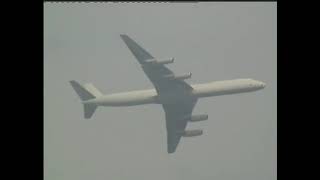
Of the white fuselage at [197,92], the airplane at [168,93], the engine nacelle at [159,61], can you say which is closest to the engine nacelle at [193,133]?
the airplane at [168,93]

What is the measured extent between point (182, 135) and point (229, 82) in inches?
219

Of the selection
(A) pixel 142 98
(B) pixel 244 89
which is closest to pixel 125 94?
(A) pixel 142 98

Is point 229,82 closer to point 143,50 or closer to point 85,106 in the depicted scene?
point 143,50

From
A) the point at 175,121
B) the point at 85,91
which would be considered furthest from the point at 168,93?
the point at 85,91

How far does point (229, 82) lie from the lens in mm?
42844

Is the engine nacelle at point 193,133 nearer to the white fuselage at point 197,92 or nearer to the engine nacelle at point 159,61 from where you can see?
the white fuselage at point 197,92

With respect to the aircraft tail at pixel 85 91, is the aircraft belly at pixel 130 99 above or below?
below

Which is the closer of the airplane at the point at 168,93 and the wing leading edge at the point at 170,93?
the wing leading edge at the point at 170,93

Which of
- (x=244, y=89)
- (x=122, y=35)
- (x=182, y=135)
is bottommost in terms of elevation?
(x=182, y=135)

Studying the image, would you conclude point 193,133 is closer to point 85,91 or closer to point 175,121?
point 175,121

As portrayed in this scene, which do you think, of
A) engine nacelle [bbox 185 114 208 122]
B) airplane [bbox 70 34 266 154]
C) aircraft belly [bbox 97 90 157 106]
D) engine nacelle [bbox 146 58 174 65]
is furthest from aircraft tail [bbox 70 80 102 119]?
engine nacelle [bbox 185 114 208 122]

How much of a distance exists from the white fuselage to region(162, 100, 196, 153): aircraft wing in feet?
6.04

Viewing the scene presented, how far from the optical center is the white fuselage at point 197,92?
141 feet

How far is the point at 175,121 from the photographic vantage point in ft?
154
